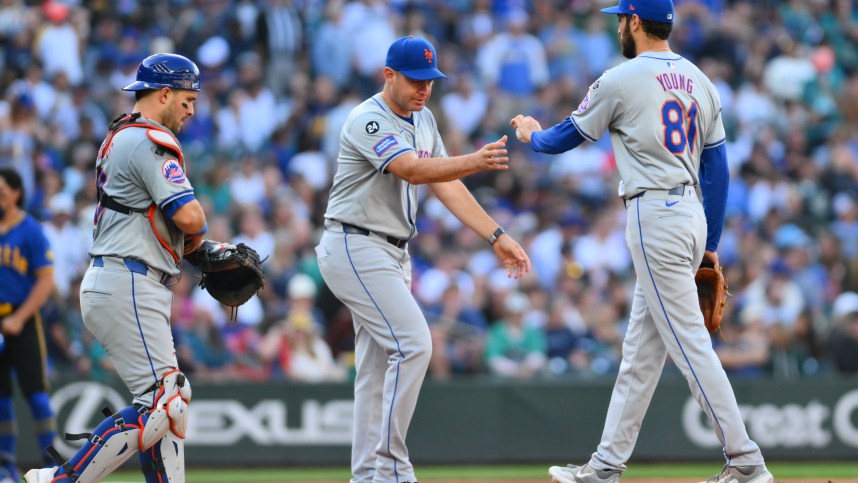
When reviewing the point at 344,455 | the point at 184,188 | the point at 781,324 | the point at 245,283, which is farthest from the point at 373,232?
the point at 781,324

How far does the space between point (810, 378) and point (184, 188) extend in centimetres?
770

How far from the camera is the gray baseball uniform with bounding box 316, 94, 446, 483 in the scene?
6.83 metres

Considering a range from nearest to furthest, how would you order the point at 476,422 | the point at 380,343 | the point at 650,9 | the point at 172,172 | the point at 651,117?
1. the point at 172,172
2. the point at 651,117
3. the point at 650,9
4. the point at 380,343
5. the point at 476,422

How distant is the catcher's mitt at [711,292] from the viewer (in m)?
6.95

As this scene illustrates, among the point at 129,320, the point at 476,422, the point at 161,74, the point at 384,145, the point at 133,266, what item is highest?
the point at 161,74

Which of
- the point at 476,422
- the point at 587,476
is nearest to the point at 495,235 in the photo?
the point at 587,476

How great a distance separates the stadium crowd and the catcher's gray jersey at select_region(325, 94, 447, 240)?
16.9 feet

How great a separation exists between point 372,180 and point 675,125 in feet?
5.65

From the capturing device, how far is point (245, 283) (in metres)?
6.88

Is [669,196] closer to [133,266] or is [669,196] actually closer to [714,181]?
[714,181]

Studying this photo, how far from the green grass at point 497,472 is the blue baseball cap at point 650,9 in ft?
16.5

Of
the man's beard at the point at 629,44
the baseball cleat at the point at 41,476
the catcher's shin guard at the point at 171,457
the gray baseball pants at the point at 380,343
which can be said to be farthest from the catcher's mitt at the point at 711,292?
the baseball cleat at the point at 41,476

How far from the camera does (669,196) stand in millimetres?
6520

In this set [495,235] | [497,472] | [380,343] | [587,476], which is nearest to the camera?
[587,476]
